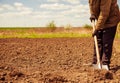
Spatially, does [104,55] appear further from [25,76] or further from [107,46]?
[25,76]

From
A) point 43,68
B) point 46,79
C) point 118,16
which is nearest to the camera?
point 46,79

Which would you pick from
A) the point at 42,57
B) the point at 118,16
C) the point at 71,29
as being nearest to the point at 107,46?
the point at 118,16

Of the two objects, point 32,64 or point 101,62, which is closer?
point 101,62

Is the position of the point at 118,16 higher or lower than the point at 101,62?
higher

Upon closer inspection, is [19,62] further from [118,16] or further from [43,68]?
[118,16]

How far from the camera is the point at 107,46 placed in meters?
6.45

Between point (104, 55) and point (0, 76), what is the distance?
211 centimetres

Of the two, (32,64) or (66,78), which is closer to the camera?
(66,78)

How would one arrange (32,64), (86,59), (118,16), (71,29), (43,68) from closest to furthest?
(118,16) < (43,68) < (32,64) < (86,59) < (71,29)

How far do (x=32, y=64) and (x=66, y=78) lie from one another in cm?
216

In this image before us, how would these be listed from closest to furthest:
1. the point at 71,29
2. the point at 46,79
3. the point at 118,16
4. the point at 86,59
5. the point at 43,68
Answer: the point at 46,79 < the point at 118,16 < the point at 43,68 < the point at 86,59 < the point at 71,29

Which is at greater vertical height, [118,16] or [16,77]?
[118,16]

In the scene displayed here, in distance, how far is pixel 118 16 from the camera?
634 centimetres

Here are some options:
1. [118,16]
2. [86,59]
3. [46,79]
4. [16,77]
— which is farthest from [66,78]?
[86,59]
